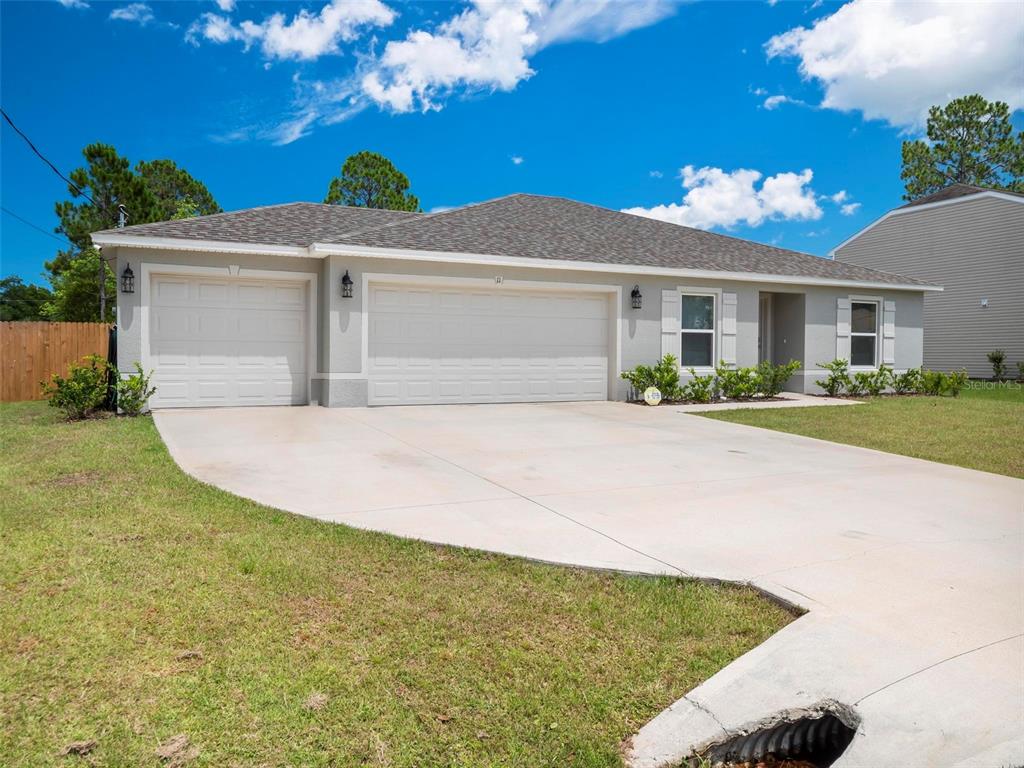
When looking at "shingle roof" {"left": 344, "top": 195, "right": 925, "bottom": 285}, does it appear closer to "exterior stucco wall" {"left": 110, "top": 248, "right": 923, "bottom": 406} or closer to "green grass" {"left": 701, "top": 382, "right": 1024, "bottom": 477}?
"exterior stucco wall" {"left": 110, "top": 248, "right": 923, "bottom": 406}

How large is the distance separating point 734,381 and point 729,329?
4.01 feet

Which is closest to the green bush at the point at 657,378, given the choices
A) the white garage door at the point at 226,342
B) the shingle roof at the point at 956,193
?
the white garage door at the point at 226,342

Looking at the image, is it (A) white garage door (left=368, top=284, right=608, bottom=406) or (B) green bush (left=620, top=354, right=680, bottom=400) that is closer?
(A) white garage door (left=368, top=284, right=608, bottom=406)

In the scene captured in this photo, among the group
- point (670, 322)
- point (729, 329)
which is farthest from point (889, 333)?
point (670, 322)

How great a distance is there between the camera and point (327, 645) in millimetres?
2865

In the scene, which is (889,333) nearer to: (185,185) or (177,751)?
(177,751)

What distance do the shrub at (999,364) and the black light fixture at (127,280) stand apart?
24355 millimetres

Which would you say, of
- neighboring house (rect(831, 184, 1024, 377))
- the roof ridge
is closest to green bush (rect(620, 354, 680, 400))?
the roof ridge

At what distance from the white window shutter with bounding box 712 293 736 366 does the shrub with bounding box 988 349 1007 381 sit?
42.2 ft

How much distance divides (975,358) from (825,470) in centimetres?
2056

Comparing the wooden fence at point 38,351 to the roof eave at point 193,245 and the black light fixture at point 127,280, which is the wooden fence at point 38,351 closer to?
the black light fixture at point 127,280

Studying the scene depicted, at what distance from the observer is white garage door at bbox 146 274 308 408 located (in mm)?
11078

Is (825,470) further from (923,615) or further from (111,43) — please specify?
(111,43)

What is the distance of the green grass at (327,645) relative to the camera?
7.38 feet
